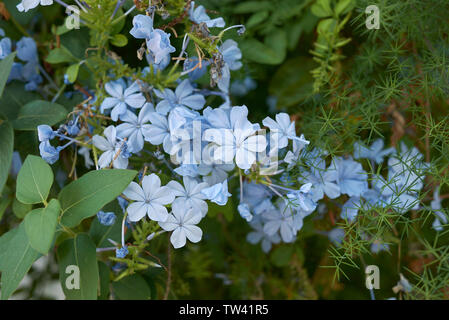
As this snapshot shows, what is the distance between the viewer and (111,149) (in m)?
0.54

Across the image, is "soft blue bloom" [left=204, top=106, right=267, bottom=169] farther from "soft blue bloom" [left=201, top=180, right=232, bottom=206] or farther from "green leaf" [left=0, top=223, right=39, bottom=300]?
"green leaf" [left=0, top=223, right=39, bottom=300]

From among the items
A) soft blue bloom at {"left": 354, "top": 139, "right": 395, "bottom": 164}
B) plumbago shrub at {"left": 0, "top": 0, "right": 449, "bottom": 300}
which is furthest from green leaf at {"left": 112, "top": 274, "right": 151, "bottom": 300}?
soft blue bloom at {"left": 354, "top": 139, "right": 395, "bottom": 164}

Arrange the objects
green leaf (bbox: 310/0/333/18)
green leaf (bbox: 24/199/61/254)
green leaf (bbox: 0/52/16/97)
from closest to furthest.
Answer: green leaf (bbox: 24/199/61/254) → green leaf (bbox: 0/52/16/97) → green leaf (bbox: 310/0/333/18)

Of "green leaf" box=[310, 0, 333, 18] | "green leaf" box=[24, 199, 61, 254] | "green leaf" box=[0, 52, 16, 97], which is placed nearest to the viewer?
"green leaf" box=[24, 199, 61, 254]

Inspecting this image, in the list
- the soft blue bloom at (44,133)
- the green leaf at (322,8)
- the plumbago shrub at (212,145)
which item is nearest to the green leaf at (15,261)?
the plumbago shrub at (212,145)

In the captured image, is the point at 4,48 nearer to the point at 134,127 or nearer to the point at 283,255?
the point at 134,127

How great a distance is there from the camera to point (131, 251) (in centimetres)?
55

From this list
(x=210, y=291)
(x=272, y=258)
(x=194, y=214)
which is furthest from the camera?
(x=210, y=291)

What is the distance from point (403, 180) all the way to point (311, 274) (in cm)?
32

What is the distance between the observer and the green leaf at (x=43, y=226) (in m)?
0.45

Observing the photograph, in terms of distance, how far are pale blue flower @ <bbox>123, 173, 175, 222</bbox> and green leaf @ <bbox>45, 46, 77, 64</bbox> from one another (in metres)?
0.23

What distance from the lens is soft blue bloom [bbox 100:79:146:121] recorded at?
0.56 m
